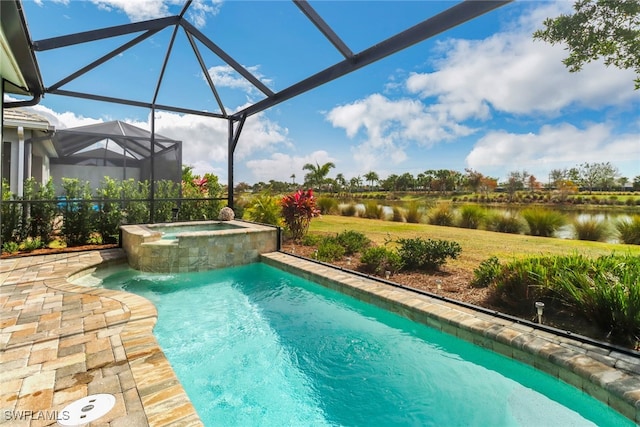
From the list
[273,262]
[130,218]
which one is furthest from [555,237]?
[130,218]

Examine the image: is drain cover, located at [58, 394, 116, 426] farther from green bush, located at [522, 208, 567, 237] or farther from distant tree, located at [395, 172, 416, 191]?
distant tree, located at [395, 172, 416, 191]

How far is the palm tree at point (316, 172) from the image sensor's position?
104 ft

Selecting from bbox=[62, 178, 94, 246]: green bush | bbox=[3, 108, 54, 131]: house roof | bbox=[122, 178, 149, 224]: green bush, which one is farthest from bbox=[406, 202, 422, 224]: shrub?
bbox=[3, 108, 54, 131]: house roof

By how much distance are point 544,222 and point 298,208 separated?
806cm

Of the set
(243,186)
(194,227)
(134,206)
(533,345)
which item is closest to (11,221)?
(134,206)

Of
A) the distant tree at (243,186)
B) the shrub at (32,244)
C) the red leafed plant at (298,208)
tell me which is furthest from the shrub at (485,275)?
the distant tree at (243,186)

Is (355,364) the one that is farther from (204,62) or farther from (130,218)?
(130,218)

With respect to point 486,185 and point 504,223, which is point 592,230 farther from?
point 486,185

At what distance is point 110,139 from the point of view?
456 inches

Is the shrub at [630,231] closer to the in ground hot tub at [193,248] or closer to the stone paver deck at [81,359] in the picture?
the in ground hot tub at [193,248]

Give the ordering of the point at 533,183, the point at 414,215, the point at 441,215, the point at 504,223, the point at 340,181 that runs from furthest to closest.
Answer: the point at 340,181 → the point at 533,183 → the point at 414,215 → the point at 441,215 → the point at 504,223

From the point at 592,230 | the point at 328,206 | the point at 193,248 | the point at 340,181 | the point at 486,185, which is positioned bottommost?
the point at 193,248

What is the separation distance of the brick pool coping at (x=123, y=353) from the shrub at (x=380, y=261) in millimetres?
1225

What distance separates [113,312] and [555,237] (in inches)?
463
